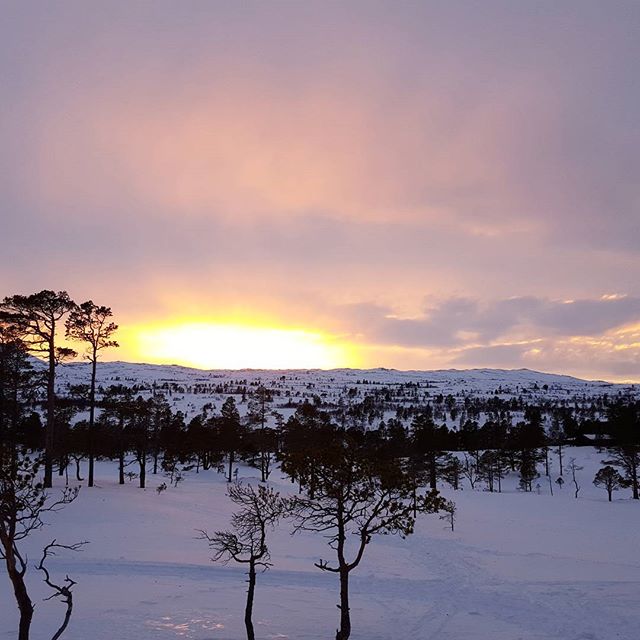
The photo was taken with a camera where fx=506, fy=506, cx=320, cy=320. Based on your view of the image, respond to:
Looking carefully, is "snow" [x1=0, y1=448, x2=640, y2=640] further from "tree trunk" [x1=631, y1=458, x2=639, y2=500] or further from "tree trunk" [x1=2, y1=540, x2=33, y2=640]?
"tree trunk" [x1=631, y1=458, x2=639, y2=500]

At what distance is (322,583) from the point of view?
24297mm

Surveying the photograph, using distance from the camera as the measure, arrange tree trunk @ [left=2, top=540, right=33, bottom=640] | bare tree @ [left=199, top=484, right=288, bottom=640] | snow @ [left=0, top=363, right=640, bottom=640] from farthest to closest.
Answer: snow @ [left=0, top=363, right=640, bottom=640]
bare tree @ [left=199, top=484, right=288, bottom=640]
tree trunk @ [left=2, top=540, right=33, bottom=640]

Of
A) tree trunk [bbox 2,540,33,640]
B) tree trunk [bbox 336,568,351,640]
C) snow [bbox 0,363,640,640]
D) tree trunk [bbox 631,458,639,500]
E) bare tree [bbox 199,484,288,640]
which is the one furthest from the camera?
tree trunk [bbox 631,458,639,500]

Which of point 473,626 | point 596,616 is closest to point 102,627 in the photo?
point 473,626

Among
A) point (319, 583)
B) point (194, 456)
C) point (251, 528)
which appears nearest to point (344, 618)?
point (251, 528)

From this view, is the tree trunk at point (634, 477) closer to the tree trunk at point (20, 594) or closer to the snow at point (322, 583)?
the snow at point (322, 583)

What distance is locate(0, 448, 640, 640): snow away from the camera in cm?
1819

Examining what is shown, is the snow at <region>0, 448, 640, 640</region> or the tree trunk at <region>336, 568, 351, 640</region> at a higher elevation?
the tree trunk at <region>336, 568, 351, 640</region>

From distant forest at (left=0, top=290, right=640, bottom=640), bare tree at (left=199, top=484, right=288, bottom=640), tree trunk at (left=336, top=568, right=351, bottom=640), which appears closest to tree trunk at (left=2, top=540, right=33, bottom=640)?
distant forest at (left=0, top=290, right=640, bottom=640)

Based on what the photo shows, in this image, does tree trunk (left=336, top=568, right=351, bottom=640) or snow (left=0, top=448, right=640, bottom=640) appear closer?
tree trunk (left=336, top=568, right=351, bottom=640)

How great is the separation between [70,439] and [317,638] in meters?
37.7

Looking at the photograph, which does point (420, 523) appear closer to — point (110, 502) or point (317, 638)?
point (110, 502)

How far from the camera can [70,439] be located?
47000 millimetres

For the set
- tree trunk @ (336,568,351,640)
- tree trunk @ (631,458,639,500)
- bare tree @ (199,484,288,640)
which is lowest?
tree trunk @ (631,458,639,500)
